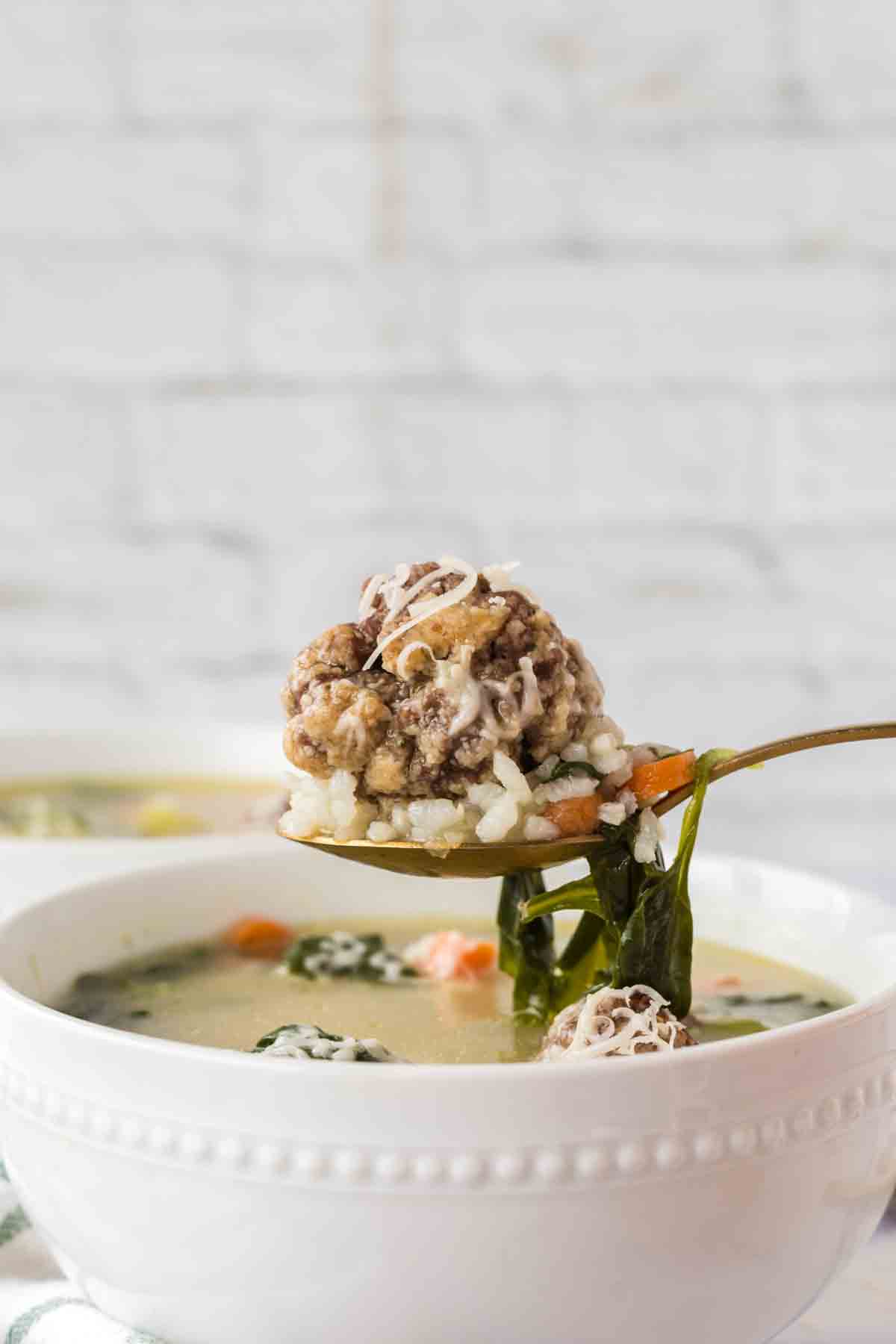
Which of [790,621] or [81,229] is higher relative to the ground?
[81,229]

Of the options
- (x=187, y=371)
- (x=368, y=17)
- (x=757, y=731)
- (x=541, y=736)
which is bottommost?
(x=757, y=731)

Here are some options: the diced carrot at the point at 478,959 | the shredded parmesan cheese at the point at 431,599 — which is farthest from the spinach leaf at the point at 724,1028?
the shredded parmesan cheese at the point at 431,599

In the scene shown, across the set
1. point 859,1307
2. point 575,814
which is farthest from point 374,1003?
point 859,1307

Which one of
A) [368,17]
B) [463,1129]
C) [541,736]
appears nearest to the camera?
[463,1129]

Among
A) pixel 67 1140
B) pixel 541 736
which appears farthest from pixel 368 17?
pixel 67 1140

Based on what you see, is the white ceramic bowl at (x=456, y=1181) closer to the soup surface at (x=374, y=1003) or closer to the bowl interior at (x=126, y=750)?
the soup surface at (x=374, y=1003)

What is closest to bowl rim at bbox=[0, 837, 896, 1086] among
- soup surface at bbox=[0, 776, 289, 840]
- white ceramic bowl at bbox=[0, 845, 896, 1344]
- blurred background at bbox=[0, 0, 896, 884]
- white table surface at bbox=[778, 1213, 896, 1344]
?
white ceramic bowl at bbox=[0, 845, 896, 1344]

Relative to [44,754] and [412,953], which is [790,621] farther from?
[412,953]

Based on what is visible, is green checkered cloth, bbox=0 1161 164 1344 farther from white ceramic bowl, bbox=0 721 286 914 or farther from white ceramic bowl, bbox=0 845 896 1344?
white ceramic bowl, bbox=0 721 286 914
